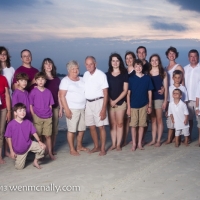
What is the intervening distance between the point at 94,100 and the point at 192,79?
7.52 feet

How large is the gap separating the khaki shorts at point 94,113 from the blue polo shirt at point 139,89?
0.71 m

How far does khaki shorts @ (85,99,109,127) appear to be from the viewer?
6.90 metres

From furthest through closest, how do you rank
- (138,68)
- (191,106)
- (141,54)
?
(191,106), (141,54), (138,68)

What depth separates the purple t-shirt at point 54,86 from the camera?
22.2 ft

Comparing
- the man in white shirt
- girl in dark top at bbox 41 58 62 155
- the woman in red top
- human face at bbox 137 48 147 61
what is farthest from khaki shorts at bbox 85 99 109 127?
human face at bbox 137 48 147 61

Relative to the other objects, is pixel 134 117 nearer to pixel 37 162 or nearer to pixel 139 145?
pixel 139 145

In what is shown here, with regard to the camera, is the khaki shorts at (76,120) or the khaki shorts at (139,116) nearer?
the khaki shorts at (76,120)

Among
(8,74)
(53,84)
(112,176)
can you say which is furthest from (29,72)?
(112,176)

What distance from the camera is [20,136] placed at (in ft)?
19.8

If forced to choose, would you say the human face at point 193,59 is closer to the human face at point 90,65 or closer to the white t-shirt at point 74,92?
the human face at point 90,65

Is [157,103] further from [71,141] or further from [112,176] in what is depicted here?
[112,176]

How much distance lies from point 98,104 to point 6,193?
8.22ft

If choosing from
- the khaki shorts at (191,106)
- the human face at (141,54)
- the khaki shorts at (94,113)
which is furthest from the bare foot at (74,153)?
the khaki shorts at (191,106)

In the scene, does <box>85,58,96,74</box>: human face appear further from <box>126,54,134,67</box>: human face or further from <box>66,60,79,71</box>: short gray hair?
<box>126,54,134,67</box>: human face
